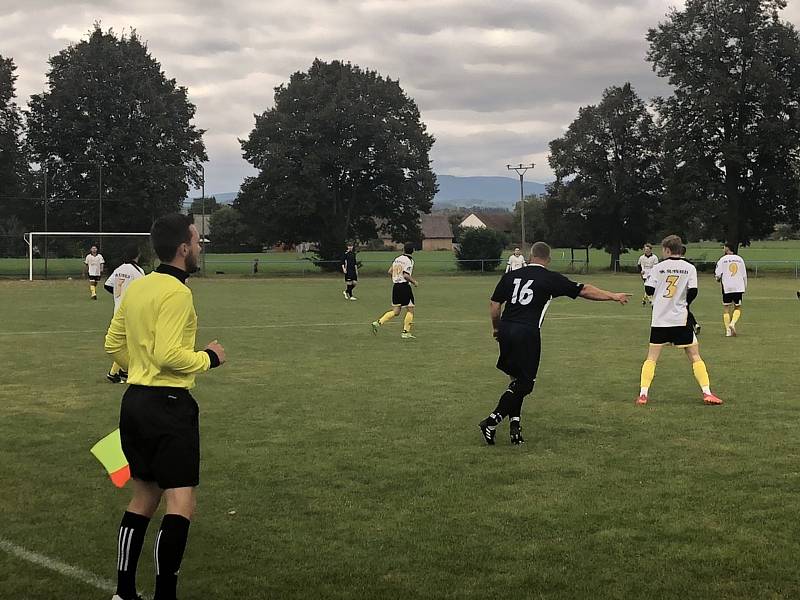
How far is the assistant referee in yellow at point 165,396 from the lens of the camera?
157 inches

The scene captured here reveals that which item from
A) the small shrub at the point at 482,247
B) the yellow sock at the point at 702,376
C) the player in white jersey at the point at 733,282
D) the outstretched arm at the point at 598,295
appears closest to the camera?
the outstretched arm at the point at 598,295

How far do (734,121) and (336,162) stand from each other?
90.9 feet

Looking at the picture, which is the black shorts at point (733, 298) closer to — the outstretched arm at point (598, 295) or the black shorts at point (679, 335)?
the black shorts at point (679, 335)

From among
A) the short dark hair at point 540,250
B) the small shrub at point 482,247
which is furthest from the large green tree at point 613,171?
the short dark hair at point 540,250

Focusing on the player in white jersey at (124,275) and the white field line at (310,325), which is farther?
the white field line at (310,325)

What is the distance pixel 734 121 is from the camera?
5809cm

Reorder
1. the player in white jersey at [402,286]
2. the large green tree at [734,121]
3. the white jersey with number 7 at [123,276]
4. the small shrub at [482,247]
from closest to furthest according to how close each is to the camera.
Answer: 1. the white jersey with number 7 at [123,276]
2. the player in white jersey at [402,286]
3. the large green tree at [734,121]
4. the small shrub at [482,247]

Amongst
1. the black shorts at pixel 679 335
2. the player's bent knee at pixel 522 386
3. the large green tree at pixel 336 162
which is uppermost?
the large green tree at pixel 336 162

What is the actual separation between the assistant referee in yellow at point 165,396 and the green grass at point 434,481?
572mm

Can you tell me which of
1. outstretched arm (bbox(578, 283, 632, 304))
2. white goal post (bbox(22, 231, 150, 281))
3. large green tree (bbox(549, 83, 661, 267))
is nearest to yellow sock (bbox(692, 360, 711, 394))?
outstretched arm (bbox(578, 283, 632, 304))

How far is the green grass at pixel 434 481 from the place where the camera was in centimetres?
477

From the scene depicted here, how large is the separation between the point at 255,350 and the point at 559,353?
18.0 ft

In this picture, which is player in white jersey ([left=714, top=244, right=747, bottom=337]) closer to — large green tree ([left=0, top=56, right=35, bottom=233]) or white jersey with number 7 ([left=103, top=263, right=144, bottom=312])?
white jersey with number 7 ([left=103, top=263, right=144, bottom=312])

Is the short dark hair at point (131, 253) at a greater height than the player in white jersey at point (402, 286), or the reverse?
the short dark hair at point (131, 253)
